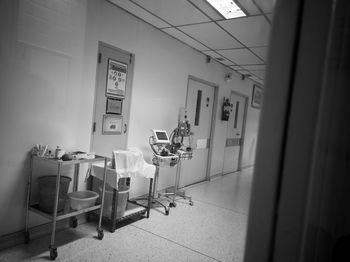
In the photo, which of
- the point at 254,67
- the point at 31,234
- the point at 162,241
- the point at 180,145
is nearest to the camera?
the point at 31,234

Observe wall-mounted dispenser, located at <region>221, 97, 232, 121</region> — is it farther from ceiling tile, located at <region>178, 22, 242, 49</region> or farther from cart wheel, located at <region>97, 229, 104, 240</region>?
cart wheel, located at <region>97, 229, 104, 240</region>

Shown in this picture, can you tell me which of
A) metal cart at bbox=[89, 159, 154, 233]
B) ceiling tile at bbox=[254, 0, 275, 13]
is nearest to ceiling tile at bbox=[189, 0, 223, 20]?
ceiling tile at bbox=[254, 0, 275, 13]

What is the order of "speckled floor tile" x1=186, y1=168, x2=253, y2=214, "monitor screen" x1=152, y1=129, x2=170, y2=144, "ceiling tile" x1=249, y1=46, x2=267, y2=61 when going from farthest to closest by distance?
"speckled floor tile" x1=186, y1=168, x2=253, y2=214 < "ceiling tile" x1=249, y1=46, x2=267, y2=61 < "monitor screen" x1=152, y1=129, x2=170, y2=144

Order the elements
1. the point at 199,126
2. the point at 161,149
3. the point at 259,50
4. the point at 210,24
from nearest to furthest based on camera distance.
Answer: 1. the point at 210,24
2. the point at 161,149
3. the point at 259,50
4. the point at 199,126

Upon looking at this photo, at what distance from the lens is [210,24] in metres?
3.41

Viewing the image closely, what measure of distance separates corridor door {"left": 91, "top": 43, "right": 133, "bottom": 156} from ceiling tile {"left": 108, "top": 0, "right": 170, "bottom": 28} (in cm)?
52

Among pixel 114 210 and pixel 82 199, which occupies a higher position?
pixel 82 199

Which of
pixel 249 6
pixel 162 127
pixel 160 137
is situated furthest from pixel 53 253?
pixel 249 6

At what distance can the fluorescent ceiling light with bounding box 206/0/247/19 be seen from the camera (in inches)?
110

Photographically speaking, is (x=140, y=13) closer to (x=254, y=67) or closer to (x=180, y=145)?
(x=180, y=145)

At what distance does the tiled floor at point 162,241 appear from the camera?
7.68 ft

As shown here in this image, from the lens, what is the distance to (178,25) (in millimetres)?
3557

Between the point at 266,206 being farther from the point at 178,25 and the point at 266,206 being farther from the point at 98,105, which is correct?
the point at 178,25

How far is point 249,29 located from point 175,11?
3.54 ft
